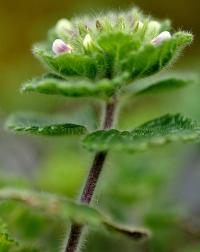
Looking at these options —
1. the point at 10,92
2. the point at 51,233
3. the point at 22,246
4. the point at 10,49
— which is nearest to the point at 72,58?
the point at 22,246

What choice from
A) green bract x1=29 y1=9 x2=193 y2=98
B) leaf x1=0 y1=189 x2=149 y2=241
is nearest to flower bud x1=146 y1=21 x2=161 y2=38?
green bract x1=29 y1=9 x2=193 y2=98

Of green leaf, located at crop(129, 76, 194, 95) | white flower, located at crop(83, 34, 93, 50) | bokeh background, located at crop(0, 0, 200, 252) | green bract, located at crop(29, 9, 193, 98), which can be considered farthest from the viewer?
bokeh background, located at crop(0, 0, 200, 252)

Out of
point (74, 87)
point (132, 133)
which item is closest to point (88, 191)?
point (132, 133)

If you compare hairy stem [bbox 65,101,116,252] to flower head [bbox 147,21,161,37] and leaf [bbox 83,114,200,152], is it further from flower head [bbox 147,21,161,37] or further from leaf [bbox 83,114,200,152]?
flower head [bbox 147,21,161,37]

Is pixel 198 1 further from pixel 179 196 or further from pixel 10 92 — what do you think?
pixel 179 196

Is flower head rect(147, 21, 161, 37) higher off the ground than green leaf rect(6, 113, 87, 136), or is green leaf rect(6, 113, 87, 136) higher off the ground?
flower head rect(147, 21, 161, 37)

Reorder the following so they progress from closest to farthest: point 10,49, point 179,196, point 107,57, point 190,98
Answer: point 107,57, point 179,196, point 190,98, point 10,49

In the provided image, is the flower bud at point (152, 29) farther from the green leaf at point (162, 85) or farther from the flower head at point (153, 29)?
the green leaf at point (162, 85)

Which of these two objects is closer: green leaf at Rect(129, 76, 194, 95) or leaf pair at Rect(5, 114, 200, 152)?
leaf pair at Rect(5, 114, 200, 152)
